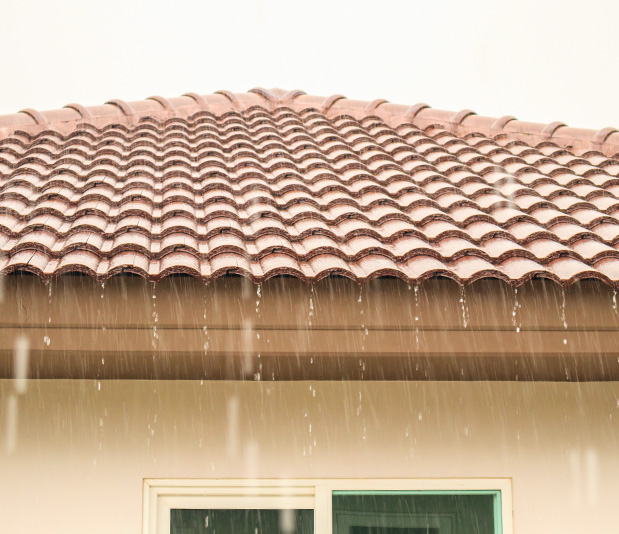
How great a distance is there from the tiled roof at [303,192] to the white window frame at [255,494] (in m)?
1.33

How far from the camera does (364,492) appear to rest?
4207 mm

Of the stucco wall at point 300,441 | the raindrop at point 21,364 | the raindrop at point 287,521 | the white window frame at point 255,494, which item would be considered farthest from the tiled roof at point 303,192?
the raindrop at point 287,521

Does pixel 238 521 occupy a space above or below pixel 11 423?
below

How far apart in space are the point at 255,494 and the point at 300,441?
0.37m

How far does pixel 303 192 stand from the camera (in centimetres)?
479

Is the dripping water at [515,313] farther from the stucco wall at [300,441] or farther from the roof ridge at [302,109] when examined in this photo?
the roof ridge at [302,109]

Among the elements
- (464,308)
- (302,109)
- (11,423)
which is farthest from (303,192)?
(302,109)

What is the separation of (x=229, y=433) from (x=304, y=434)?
41 centimetres

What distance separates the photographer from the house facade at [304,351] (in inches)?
136

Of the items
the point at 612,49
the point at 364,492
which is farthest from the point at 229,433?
the point at 612,49

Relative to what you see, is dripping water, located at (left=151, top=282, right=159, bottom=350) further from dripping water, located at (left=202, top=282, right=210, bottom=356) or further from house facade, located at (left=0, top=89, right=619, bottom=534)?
dripping water, located at (left=202, top=282, right=210, bottom=356)

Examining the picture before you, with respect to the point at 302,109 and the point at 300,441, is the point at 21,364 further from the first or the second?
the point at 302,109

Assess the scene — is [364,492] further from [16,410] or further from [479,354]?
[16,410]

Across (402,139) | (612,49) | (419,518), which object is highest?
(612,49)
